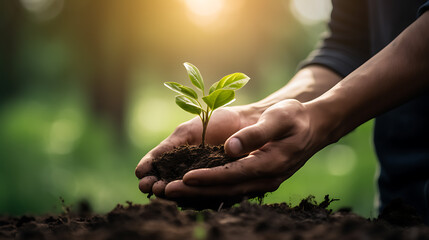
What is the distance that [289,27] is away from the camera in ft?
49.8

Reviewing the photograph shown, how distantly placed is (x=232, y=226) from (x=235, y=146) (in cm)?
43

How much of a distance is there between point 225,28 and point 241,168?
44.2 ft

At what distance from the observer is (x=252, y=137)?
56.6 inches

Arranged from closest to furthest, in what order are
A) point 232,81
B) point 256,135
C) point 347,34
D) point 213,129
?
point 256,135, point 232,81, point 213,129, point 347,34

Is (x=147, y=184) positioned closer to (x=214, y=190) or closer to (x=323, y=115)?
(x=214, y=190)

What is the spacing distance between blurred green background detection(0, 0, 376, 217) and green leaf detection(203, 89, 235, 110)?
386 centimetres

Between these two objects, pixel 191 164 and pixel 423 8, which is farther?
pixel 191 164

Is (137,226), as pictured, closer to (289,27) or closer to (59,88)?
(59,88)

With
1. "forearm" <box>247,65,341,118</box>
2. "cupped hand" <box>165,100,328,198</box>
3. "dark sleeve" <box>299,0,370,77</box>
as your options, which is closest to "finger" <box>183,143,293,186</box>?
"cupped hand" <box>165,100,328,198</box>

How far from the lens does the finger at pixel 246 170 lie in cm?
143

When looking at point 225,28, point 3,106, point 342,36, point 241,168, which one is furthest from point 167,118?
point 241,168

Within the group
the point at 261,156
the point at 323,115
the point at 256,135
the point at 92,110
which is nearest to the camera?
the point at 256,135

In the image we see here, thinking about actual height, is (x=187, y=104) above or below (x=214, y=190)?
above

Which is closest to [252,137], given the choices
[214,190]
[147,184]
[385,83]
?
[214,190]
